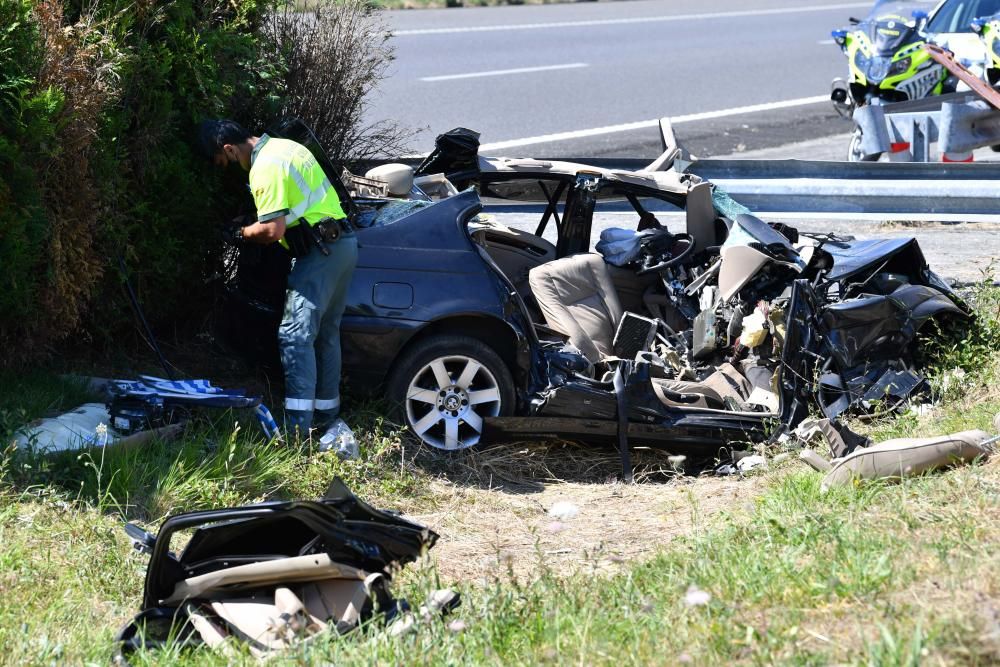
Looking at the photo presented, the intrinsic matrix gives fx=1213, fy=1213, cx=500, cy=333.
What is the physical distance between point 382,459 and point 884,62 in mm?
9650

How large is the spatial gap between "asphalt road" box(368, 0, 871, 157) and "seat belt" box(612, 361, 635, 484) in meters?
5.91

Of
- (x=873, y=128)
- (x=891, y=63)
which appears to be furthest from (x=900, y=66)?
(x=873, y=128)

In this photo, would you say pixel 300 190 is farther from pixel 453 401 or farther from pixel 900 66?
pixel 900 66

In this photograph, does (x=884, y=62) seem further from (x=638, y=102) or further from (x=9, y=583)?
(x=9, y=583)

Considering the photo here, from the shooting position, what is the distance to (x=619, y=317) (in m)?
7.11

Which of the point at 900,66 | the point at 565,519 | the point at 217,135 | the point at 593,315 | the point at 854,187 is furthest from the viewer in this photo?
the point at 900,66

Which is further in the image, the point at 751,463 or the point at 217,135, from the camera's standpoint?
the point at 751,463

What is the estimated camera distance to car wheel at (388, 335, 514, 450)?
616cm

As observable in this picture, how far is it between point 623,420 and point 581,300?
0.96m

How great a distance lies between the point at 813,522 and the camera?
181 inches

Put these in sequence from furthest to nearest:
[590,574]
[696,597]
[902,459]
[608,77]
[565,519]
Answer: [608,77]
[565,519]
[902,459]
[590,574]
[696,597]

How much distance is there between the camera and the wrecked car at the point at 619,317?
620 centimetres

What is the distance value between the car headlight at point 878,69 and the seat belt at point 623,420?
8525mm

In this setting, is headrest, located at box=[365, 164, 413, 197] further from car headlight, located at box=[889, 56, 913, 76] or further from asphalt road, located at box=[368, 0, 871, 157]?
car headlight, located at box=[889, 56, 913, 76]
